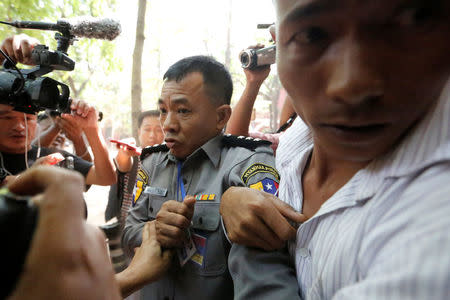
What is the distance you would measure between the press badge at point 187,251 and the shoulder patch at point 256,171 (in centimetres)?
41

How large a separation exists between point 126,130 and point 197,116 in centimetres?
2837

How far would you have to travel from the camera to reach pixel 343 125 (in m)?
0.62

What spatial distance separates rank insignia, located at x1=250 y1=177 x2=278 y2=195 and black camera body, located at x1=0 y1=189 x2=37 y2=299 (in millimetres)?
1052

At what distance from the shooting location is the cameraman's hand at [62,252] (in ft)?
0.99

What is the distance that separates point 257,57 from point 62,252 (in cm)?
190

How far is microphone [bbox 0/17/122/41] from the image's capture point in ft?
5.44

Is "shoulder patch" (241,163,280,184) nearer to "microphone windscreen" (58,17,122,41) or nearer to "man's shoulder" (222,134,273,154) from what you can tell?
"man's shoulder" (222,134,273,154)

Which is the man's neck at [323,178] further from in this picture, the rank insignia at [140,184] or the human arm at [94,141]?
the human arm at [94,141]

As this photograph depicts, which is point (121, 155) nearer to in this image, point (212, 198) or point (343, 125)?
point (212, 198)

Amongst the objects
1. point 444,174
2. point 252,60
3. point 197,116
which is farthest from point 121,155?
point 444,174

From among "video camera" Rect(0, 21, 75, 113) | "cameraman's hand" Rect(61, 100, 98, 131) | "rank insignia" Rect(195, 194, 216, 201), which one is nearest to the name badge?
"rank insignia" Rect(195, 194, 216, 201)

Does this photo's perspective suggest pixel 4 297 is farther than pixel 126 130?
No

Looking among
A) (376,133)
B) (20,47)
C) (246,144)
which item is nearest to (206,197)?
(246,144)

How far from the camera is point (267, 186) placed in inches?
51.9
